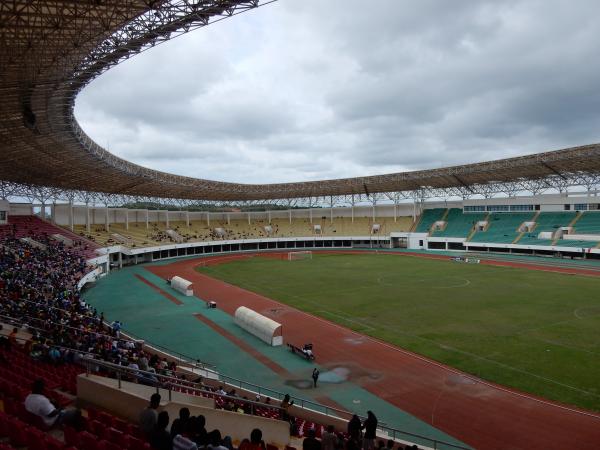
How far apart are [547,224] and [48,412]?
235 ft

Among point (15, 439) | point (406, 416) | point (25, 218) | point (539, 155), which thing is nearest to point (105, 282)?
point (25, 218)

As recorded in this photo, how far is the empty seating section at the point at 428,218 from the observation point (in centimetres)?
7950

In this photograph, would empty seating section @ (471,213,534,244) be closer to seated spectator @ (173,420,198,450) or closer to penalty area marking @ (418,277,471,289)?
penalty area marking @ (418,277,471,289)

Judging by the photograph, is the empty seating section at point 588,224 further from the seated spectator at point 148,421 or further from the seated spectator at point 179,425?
the seated spectator at point 148,421

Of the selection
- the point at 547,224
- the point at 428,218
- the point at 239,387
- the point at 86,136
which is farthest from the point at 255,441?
the point at 428,218

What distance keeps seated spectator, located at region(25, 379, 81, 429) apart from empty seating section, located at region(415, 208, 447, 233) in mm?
75001

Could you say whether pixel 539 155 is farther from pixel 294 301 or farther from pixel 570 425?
pixel 570 425

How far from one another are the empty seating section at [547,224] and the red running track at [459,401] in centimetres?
4901

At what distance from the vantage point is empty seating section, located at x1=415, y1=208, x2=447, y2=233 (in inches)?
3130

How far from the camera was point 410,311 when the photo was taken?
30.5 metres

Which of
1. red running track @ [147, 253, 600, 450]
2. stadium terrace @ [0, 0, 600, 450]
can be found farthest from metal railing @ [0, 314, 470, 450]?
red running track @ [147, 253, 600, 450]

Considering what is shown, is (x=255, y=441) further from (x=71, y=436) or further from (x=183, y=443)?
(x=71, y=436)

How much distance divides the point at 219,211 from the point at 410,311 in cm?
6522

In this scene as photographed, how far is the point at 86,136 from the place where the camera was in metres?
35.9
